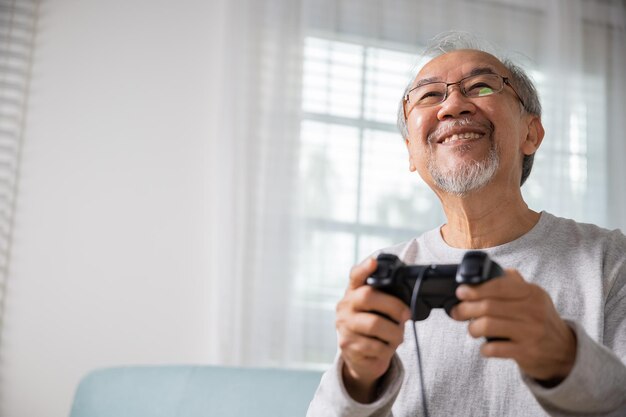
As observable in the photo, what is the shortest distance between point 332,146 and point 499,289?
238 cm

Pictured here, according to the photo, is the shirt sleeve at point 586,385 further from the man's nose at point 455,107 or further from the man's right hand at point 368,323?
the man's nose at point 455,107

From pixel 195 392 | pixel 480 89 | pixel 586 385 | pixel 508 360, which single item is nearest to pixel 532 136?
pixel 480 89

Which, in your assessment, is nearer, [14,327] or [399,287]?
[399,287]

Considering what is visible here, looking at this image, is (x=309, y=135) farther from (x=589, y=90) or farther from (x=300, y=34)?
(x=589, y=90)

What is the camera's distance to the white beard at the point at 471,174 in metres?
1.40

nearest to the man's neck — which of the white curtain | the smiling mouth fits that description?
the smiling mouth

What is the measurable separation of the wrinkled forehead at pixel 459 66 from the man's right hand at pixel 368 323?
625 mm

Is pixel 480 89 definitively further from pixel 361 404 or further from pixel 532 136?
pixel 361 404

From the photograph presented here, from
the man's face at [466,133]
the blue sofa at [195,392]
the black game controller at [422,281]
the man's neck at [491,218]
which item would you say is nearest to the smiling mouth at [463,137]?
the man's face at [466,133]

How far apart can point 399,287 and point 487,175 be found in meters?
0.50

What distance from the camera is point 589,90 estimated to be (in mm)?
3703

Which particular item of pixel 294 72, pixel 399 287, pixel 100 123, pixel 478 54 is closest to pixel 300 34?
pixel 294 72

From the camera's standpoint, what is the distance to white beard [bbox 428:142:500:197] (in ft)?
4.58

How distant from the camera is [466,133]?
4.70 feet
